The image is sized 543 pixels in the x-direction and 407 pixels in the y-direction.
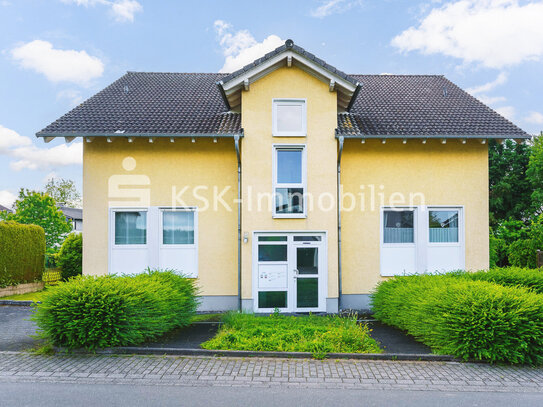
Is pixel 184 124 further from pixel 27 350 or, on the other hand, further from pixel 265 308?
pixel 27 350

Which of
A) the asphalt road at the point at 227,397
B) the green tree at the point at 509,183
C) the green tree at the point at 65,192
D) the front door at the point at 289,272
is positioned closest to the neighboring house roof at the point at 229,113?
the front door at the point at 289,272

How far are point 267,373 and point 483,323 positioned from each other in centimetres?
350

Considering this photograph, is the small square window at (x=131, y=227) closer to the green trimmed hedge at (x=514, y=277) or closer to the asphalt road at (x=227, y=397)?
the asphalt road at (x=227, y=397)

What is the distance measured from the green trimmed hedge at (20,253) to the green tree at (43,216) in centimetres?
526

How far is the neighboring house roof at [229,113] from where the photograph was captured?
388 inches

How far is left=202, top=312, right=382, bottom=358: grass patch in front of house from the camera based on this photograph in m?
6.30

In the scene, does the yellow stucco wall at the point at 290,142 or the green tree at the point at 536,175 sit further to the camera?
the green tree at the point at 536,175

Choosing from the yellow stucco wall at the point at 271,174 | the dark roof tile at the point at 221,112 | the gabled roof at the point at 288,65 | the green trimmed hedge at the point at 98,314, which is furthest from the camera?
the dark roof tile at the point at 221,112

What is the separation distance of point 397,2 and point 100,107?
1006cm

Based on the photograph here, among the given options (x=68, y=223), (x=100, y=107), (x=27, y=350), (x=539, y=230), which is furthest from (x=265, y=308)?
(x=68, y=223)

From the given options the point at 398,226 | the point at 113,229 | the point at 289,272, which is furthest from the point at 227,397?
the point at 398,226

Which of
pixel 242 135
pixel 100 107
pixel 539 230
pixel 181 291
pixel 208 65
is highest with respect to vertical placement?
pixel 208 65

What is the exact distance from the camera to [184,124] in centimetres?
1027

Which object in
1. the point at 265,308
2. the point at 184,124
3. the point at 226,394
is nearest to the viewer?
the point at 226,394
